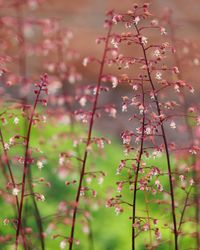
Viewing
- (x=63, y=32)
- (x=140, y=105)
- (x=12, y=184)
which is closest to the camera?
(x=140, y=105)

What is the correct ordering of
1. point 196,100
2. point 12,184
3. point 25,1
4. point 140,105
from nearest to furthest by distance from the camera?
point 140,105 → point 12,184 → point 25,1 → point 196,100

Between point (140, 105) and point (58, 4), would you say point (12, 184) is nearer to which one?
point (140, 105)

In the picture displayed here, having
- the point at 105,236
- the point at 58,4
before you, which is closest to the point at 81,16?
the point at 58,4

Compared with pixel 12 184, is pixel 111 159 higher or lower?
higher

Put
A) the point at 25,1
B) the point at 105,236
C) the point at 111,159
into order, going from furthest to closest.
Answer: the point at 111,159 → the point at 105,236 → the point at 25,1

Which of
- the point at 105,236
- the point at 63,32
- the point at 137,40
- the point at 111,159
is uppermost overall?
the point at 111,159

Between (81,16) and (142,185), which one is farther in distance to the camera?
(81,16)

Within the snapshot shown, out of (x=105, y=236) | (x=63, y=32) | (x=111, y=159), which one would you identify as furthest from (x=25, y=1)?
(x=111, y=159)

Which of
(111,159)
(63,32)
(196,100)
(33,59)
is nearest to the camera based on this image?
(63,32)

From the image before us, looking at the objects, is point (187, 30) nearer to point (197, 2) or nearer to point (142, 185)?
point (197, 2)
